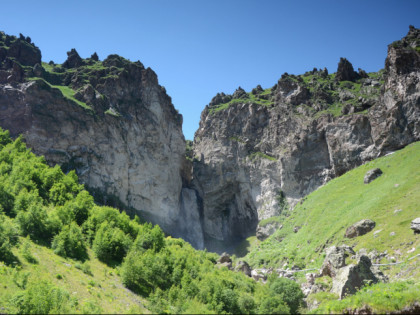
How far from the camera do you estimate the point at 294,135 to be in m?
107

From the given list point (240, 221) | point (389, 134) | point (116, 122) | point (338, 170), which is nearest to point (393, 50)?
point (389, 134)

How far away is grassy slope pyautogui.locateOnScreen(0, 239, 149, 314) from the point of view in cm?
2116

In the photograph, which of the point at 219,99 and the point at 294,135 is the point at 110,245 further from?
the point at 219,99

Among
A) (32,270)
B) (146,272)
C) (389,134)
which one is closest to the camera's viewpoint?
(32,270)

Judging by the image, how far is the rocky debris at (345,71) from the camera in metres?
119

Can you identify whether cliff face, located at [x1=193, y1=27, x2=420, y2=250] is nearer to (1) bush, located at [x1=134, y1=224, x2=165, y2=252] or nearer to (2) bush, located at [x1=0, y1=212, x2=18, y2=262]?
(1) bush, located at [x1=134, y1=224, x2=165, y2=252]

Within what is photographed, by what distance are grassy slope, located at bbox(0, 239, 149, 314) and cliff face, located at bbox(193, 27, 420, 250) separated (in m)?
79.0

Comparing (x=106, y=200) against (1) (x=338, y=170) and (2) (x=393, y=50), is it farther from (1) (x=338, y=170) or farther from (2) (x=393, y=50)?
(2) (x=393, y=50)

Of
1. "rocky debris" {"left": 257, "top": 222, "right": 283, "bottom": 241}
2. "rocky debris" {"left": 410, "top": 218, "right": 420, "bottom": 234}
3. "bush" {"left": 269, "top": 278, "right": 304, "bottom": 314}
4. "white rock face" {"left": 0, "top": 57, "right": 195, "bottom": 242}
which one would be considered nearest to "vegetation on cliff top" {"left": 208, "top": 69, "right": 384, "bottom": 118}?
"white rock face" {"left": 0, "top": 57, "right": 195, "bottom": 242}

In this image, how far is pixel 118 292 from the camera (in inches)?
1039

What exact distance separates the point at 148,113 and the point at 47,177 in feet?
204

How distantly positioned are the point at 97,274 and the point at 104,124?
72416 mm

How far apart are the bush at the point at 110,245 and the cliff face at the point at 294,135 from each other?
238 ft

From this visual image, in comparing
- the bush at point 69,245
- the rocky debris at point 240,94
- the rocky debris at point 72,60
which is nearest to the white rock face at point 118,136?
the rocky debris at point 72,60
